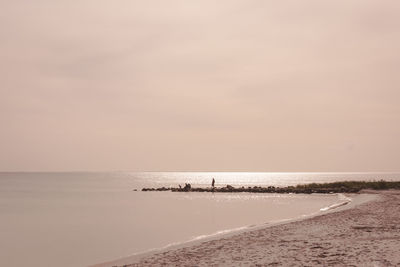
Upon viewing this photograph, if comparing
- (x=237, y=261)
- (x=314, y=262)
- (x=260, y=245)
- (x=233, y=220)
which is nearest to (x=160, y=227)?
(x=233, y=220)

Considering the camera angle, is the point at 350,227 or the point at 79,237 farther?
the point at 79,237

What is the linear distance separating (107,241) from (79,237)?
10.5ft

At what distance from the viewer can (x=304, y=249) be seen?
1820 centimetres

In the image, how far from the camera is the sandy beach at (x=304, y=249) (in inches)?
620

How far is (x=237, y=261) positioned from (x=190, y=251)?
4.31 m

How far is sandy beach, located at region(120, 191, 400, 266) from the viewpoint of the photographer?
1576 centimetres

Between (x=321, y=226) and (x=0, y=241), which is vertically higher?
(x=321, y=226)

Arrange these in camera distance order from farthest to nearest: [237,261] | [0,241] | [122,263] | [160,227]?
[160,227], [0,241], [122,263], [237,261]

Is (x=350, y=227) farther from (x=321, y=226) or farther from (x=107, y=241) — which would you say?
(x=107, y=241)

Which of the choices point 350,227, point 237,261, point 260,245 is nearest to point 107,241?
point 260,245

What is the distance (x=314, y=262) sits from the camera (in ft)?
50.1

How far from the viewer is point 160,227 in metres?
35.8

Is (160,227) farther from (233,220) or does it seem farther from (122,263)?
(122,263)

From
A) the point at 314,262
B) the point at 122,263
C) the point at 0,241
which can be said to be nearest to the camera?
the point at 314,262
